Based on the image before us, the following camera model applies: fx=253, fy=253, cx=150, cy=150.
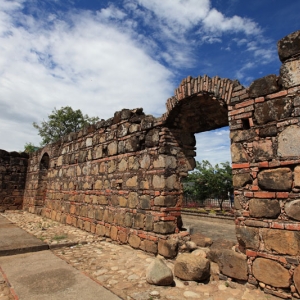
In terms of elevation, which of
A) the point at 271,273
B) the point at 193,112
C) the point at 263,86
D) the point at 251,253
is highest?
the point at 193,112

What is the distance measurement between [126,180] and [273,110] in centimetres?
319

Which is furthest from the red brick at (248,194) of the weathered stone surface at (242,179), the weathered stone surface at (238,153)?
the weathered stone surface at (238,153)

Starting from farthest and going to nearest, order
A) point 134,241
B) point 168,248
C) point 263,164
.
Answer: point 134,241, point 168,248, point 263,164

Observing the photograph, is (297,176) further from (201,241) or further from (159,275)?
(201,241)

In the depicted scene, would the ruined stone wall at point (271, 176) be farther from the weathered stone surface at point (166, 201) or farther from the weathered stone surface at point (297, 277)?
the weathered stone surface at point (166, 201)

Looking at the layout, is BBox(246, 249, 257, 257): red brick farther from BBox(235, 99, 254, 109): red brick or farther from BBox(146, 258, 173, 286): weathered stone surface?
BBox(235, 99, 254, 109): red brick

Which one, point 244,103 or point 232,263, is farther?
point 244,103

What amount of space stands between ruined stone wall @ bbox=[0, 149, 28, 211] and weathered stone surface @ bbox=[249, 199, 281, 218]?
38.7 ft

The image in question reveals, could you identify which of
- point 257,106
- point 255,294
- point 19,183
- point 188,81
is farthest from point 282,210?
point 19,183

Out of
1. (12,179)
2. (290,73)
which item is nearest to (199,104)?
(290,73)

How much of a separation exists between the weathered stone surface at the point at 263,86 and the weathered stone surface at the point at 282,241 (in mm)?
1610

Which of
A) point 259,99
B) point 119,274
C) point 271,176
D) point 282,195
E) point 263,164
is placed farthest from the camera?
point 119,274

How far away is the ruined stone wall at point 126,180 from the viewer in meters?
4.42

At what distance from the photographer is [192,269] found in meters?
3.09
